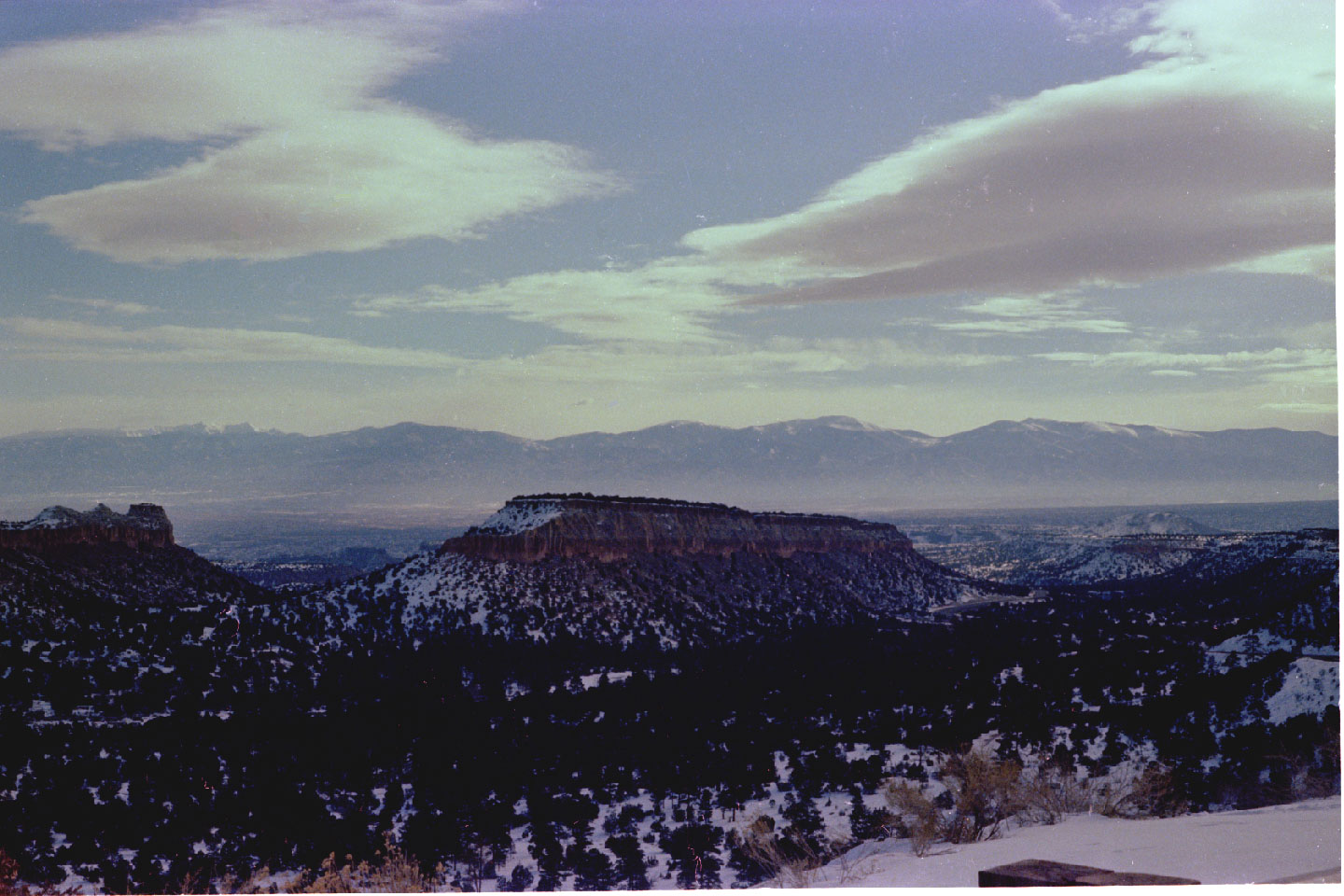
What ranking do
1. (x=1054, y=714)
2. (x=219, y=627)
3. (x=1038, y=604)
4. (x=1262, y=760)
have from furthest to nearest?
(x=1038, y=604), (x=219, y=627), (x=1054, y=714), (x=1262, y=760)

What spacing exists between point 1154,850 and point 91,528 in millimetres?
100729

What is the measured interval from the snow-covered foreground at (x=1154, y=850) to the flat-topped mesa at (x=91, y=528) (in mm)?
82332

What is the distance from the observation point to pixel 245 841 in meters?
41.4

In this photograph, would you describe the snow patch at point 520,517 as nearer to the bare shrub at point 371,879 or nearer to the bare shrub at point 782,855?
the bare shrub at point 782,855

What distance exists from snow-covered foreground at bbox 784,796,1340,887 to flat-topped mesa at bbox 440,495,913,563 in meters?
73.1

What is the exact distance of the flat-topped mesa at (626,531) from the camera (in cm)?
10688

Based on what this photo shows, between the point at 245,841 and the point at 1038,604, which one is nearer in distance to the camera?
the point at 245,841

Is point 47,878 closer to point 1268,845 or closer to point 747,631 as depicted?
point 1268,845

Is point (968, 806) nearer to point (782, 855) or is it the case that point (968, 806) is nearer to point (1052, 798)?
point (1052, 798)

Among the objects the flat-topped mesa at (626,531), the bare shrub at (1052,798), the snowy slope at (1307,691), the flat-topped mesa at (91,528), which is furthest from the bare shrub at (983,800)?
the flat-topped mesa at (91,528)

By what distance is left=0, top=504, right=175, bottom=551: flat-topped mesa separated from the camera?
97.9 m

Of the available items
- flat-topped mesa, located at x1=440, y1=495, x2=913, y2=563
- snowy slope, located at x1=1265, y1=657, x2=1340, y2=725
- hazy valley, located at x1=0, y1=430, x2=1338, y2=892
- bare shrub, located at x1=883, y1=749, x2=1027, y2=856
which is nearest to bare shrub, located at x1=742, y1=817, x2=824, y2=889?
hazy valley, located at x1=0, y1=430, x2=1338, y2=892

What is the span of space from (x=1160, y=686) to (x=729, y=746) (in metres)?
20.9

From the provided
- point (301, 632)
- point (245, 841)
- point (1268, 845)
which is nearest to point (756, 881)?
point (1268, 845)
